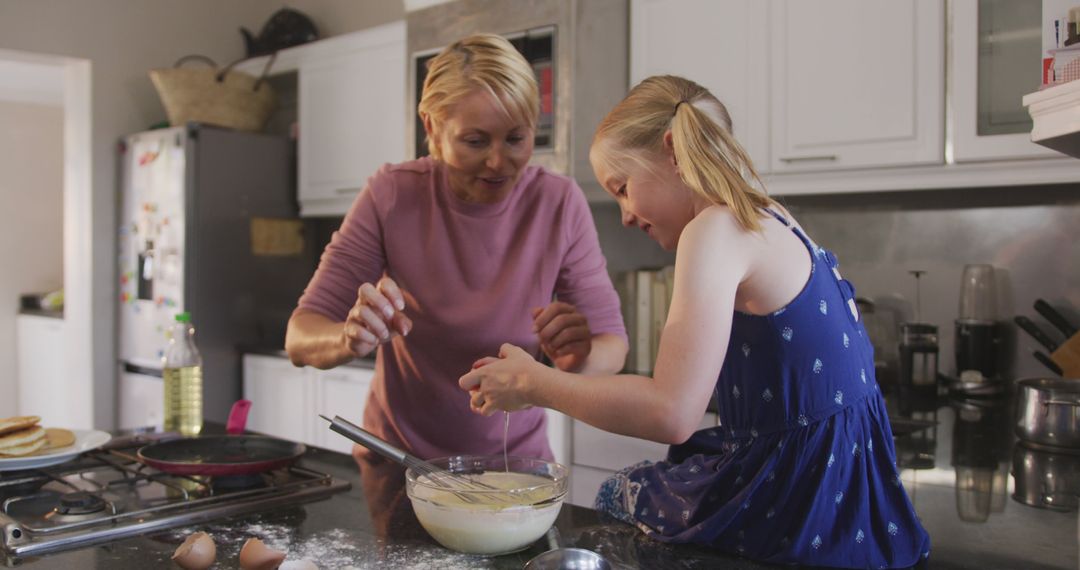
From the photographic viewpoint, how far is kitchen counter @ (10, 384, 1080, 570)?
953 mm

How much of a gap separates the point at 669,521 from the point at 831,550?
0.18m

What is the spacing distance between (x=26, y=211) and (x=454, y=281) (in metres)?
5.14

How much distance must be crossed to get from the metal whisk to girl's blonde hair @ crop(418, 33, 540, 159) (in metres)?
0.60

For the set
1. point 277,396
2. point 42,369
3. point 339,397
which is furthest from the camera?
point 42,369

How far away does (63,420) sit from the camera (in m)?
4.35

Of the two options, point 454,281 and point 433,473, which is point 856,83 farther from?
point 433,473

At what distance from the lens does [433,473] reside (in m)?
1.05

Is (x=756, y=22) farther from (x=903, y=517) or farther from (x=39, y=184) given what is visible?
(x=39, y=184)

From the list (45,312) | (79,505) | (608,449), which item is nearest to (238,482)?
(79,505)

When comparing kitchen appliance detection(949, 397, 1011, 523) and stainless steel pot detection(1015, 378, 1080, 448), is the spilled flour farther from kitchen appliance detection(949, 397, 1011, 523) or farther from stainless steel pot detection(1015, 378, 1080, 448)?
stainless steel pot detection(1015, 378, 1080, 448)

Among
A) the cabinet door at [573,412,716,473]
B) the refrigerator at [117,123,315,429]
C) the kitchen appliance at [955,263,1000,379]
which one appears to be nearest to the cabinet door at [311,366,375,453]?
the refrigerator at [117,123,315,429]

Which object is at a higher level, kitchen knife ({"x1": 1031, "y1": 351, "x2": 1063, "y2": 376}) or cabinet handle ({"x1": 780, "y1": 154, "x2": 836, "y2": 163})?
cabinet handle ({"x1": 780, "y1": 154, "x2": 836, "y2": 163})

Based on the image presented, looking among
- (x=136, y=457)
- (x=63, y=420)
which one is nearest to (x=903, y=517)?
(x=136, y=457)

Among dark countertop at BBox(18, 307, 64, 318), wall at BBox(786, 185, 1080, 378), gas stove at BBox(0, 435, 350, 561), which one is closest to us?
gas stove at BBox(0, 435, 350, 561)
